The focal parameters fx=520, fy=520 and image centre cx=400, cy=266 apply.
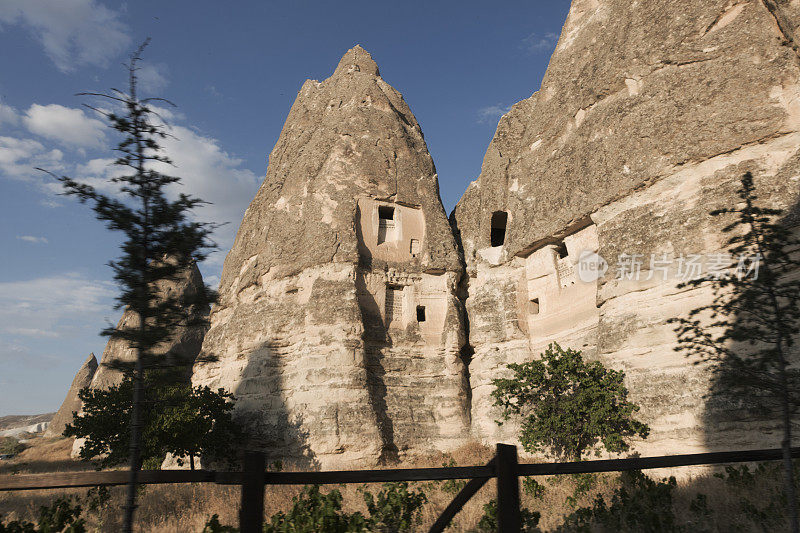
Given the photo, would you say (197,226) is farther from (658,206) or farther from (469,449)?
(469,449)

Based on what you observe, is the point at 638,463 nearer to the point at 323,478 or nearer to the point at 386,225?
the point at 323,478

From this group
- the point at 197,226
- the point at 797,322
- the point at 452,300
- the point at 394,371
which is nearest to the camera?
the point at 197,226

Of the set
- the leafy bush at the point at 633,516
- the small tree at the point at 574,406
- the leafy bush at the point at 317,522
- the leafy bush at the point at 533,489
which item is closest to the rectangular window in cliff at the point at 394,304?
the small tree at the point at 574,406

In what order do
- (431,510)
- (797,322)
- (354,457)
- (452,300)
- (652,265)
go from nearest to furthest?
(431,510) → (797,322) → (652,265) → (354,457) → (452,300)

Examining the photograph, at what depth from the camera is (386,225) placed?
2288 cm

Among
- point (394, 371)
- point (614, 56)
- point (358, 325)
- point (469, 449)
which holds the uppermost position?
point (614, 56)

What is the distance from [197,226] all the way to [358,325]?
12.6m

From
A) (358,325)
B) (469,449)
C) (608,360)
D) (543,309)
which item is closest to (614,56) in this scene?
(543,309)

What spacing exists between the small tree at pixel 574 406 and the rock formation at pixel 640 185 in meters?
0.52

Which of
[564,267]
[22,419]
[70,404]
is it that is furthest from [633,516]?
[22,419]

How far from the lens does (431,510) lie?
10406 millimetres

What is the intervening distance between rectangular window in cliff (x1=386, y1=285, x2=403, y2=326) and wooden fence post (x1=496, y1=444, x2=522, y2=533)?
16.8 metres

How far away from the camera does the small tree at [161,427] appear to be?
16.8m

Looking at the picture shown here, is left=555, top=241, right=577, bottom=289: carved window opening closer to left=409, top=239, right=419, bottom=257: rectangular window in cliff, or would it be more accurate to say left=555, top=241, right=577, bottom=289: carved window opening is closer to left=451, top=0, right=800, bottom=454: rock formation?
left=451, top=0, right=800, bottom=454: rock formation
